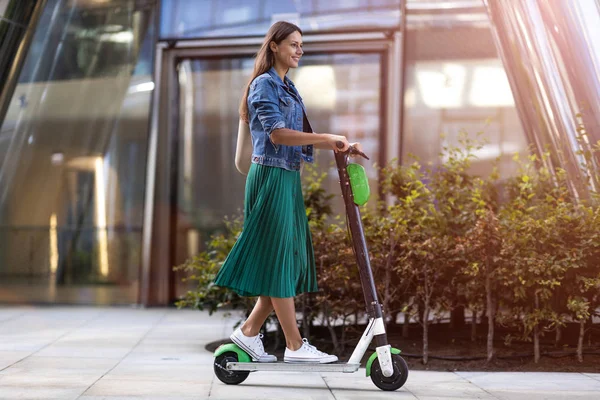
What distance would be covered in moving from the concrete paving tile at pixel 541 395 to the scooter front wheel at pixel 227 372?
4.02 ft

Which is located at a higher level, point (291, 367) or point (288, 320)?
point (288, 320)

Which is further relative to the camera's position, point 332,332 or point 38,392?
point 332,332

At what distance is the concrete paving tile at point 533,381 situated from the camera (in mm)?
4398

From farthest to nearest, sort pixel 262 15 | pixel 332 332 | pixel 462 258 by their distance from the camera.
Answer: pixel 262 15
pixel 332 332
pixel 462 258

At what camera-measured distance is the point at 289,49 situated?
419 centimetres

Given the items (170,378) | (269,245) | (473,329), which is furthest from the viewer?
(473,329)

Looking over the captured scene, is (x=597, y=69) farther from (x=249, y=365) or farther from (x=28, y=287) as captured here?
(x=28, y=287)

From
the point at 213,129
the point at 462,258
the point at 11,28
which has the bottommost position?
the point at 462,258

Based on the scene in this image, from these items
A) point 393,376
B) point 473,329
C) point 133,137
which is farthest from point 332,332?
point 133,137

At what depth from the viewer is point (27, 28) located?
8.45 m

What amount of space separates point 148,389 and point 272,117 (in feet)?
4.64

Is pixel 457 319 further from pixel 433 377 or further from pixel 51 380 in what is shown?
pixel 51 380

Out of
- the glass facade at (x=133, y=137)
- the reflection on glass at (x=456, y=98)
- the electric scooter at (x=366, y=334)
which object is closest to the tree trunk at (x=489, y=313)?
the electric scooter at (x=366, y=334)

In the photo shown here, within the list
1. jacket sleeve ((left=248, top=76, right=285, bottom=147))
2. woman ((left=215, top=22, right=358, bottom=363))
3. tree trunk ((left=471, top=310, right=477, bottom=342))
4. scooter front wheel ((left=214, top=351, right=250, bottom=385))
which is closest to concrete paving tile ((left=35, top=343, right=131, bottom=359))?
scooter front wheel ((left=214, top=351, right=250, bottom=385))
